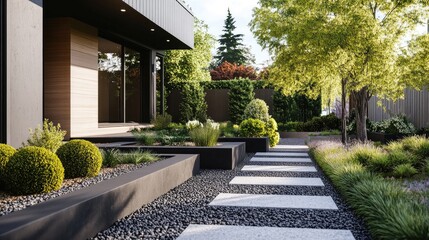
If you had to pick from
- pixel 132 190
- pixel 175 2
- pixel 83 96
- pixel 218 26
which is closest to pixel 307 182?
pixel 132 190

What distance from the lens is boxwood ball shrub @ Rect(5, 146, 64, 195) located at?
3.43 meters

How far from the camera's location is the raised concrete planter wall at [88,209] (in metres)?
2.34

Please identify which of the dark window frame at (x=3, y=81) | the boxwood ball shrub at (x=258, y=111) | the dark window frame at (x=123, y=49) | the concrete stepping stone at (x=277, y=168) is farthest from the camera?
the boxwood ball shrub at (x=258, y=111)

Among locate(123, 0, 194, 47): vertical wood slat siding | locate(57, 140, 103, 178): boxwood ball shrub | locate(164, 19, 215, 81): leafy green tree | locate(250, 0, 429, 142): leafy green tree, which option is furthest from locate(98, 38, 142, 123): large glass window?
locate(164, 19, 215, 81): leafy green tree

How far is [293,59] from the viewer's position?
991 centimetres

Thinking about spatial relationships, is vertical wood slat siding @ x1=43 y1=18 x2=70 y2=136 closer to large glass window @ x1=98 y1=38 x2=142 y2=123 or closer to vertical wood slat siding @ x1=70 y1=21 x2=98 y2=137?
vertical wood slat siding @ x1=70 y1=21 x2=98 y2=137

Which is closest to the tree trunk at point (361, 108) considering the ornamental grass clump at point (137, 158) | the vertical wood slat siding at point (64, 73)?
the ornamental grass clump at point (137, 158)

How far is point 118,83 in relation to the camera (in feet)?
39.4

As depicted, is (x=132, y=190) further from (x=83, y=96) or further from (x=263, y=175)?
(x=83, y=96)

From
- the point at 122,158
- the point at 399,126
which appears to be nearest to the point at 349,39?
the point at 399,126

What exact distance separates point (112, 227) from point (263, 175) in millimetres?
3472

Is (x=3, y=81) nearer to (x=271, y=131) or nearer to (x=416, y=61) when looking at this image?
(x=271, y=131)

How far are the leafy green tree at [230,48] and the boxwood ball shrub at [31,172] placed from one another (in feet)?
133

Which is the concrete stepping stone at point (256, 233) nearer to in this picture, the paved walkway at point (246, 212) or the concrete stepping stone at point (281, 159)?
the paved walkway at point (246, 212)
